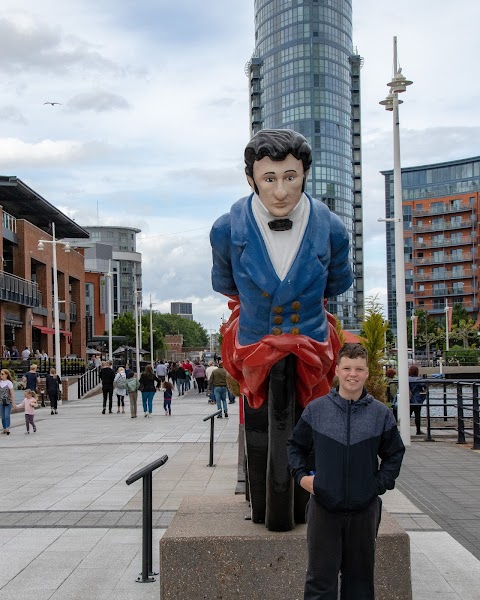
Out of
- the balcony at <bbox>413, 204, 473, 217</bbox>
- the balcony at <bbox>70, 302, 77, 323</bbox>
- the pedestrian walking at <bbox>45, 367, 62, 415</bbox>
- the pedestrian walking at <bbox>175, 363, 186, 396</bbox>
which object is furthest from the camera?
the balcony at <bbox>413, 204, 473, 217</bbox>

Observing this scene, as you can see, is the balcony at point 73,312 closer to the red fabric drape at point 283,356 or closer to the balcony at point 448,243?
the balcony at point 448,243

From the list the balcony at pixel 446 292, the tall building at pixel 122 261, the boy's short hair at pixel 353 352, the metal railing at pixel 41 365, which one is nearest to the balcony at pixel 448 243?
the balcony at pixel 446 292

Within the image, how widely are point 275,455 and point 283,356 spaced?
626 mm

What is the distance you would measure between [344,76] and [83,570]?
334ft

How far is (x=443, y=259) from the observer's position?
3501 inches

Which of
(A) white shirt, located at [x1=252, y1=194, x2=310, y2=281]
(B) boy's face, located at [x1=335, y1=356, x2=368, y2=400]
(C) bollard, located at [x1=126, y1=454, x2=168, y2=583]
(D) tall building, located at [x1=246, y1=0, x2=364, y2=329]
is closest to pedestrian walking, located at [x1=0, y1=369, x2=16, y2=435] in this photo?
(C) bollard, located at [x1=126, y1=454, x2=168, y2=583]

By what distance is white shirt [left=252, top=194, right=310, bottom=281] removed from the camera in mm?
4719

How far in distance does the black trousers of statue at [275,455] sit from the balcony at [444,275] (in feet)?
283

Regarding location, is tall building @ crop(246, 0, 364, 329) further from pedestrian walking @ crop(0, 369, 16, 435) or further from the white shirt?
the white shirt

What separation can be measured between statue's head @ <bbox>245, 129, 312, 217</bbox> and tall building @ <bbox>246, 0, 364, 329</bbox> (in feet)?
302

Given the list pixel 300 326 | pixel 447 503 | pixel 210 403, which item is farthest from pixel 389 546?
pixel 210 403

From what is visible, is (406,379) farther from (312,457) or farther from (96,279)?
(96,279)

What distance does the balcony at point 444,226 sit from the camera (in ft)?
286

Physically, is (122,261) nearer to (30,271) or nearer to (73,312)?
(73,312)
